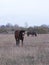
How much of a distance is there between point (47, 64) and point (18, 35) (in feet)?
42.3

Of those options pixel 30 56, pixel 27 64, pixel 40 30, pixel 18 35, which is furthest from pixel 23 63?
pixel 40 30

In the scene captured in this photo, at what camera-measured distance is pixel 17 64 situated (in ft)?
33.6

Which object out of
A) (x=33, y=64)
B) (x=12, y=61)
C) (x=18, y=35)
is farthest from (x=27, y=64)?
(x=18, y=35)

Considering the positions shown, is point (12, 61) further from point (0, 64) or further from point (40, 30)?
point (40, 30)

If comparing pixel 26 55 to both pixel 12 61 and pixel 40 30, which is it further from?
pixel 40 30

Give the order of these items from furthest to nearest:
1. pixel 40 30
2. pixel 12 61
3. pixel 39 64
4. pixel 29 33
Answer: pixel 40 30 → pixel 29 33 → pixel 12 61 → pixel 39 64

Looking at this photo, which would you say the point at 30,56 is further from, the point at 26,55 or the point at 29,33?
the point at 29,33

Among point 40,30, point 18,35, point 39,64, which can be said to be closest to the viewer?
point 39,64

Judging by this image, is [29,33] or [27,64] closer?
[27,64]

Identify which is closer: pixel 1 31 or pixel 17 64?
pixel 17 64

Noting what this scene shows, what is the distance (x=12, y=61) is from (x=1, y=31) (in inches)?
2749

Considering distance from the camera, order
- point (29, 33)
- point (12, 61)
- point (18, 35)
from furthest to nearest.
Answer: point (29, 33), point (18, 35), point (12, 61)

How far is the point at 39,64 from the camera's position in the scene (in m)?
9.85

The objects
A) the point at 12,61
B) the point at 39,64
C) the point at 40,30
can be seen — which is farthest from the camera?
the point at 40,30
